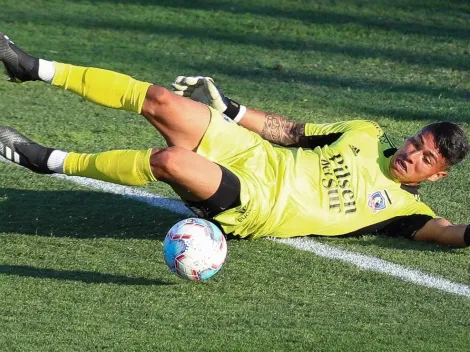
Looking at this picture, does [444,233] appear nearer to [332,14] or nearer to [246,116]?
[246,116]

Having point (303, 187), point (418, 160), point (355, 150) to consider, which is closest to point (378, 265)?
point (303, 187)

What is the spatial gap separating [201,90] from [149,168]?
1.48 meters

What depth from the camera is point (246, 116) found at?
321 inches

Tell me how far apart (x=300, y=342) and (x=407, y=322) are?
734 millimetres

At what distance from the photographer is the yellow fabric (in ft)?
23.5

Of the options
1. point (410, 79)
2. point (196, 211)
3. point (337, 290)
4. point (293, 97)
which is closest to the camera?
point (337, 290)

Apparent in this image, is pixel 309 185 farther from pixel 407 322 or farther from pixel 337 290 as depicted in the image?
pixel 407 322

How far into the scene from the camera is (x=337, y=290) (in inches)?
257

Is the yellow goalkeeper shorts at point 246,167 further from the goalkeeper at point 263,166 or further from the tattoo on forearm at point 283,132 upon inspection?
the tattoo on forearm at point 283,132

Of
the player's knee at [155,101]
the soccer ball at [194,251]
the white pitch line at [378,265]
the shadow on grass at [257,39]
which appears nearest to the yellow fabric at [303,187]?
the white pitch line at [378,265]

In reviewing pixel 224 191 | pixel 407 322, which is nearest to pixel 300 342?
pixel 407 322

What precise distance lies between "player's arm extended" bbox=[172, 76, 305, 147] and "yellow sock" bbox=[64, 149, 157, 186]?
4.33ft

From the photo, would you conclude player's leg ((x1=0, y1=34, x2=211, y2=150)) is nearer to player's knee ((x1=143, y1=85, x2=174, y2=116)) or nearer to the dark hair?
player's knee ((x1=143, y1=85, x2=174, y2=116))

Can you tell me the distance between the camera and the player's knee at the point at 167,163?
6.59m
